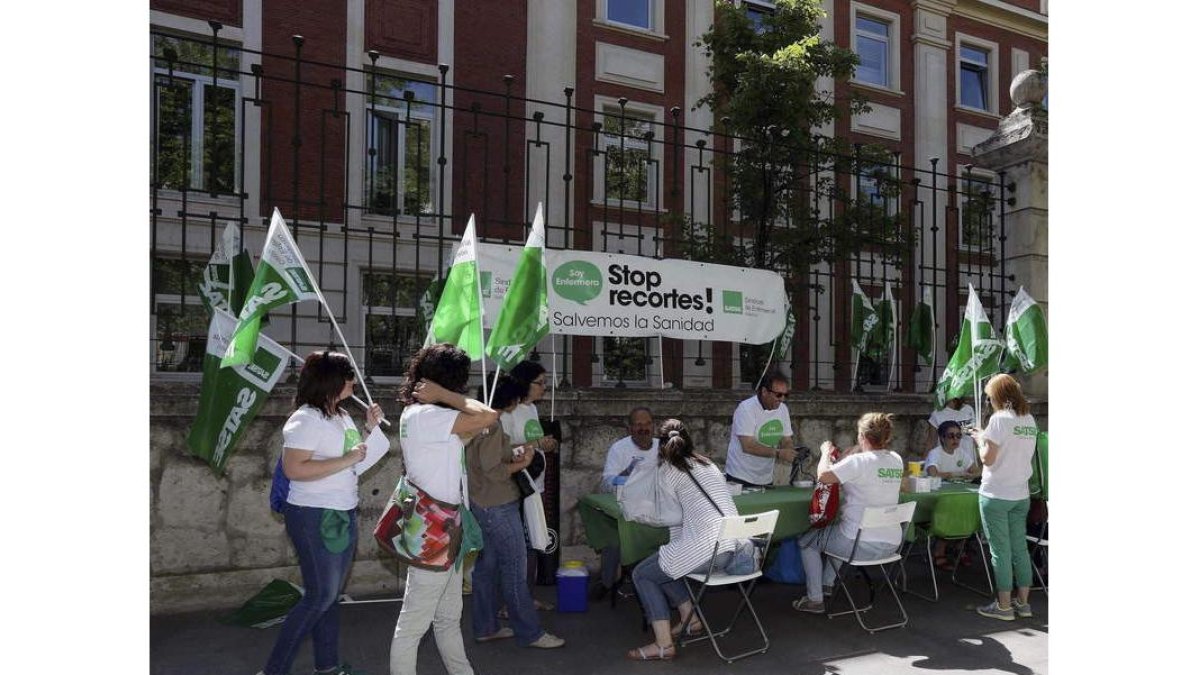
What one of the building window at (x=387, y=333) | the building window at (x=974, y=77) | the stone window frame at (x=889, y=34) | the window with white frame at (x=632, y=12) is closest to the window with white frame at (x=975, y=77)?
the building window at (x=974, y=77)

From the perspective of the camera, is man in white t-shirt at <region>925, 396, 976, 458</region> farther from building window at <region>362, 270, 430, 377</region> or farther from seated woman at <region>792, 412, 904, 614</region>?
building window at <region>362, 270, 430, 377</region>

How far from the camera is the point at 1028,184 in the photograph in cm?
948

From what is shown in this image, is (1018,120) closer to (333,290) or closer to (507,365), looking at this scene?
(507,365)

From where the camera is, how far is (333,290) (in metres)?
13.7

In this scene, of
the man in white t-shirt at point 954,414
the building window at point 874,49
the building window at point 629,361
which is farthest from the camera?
the building window at point 874,49

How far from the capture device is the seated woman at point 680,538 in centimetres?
513

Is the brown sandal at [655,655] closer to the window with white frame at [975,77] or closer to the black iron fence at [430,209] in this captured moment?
the black iron fence at [430,209]

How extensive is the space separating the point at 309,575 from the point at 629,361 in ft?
34.1

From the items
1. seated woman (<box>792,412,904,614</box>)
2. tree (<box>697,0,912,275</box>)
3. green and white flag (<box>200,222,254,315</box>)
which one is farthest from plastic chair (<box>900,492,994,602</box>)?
green and white flag (<box>200,222,254,315</box>)

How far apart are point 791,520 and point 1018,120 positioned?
5.84 m

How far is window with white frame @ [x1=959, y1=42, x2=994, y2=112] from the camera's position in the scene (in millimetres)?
22147

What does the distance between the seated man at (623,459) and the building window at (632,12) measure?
13.2 metres

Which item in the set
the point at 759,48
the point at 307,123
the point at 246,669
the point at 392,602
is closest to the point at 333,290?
the point at 307,123

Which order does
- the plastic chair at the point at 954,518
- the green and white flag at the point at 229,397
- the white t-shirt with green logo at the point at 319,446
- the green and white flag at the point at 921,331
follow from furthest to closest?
the green and white flag at the point at 921,331 < the plastic chair at the point at 954,518 < the green and white flag at the point at 229,397 < the white t-shirt with green logo at the point at 319,446
